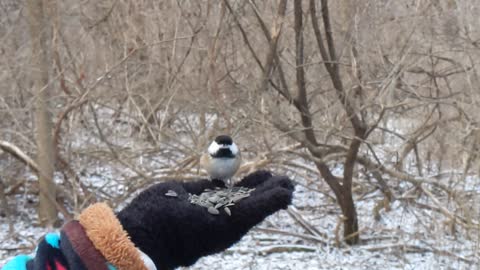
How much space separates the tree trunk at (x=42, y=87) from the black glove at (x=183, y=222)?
3.60 meters

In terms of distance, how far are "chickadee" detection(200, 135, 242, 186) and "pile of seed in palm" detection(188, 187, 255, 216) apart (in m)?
0.19

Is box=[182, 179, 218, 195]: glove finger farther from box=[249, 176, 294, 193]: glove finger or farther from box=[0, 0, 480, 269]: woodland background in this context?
box=[0, 0, 480, 269]: woodland background

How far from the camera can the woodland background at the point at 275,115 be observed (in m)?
4.55

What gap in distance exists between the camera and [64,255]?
1.21 meters

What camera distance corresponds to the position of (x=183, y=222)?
1382 millimetres

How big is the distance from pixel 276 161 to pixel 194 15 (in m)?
1.46

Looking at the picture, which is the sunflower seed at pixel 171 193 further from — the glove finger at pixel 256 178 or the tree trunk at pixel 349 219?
the tree trunk at pixel 349 219

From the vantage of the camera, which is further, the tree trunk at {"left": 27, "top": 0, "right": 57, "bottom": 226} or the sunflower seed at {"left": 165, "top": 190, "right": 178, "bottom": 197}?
the tree trunk at {"left": 27, "top": 0, "right": 57, "bottom": 226}

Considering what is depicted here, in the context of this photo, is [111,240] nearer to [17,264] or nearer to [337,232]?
[17,264]

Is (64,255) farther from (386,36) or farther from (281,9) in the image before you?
(386,36)

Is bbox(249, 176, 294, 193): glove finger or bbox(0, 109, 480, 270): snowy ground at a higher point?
bbox(249, 176, 294, 193): glove finger

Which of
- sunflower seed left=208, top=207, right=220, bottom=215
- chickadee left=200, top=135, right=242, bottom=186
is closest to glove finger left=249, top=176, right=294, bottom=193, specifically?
sunflower seed left=208, top=207, right=220, bottom=215

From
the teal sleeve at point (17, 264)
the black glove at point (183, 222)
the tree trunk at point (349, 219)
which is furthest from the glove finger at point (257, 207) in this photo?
the tree trunk at point (349, 219)

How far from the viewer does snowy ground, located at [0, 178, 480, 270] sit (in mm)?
4559
